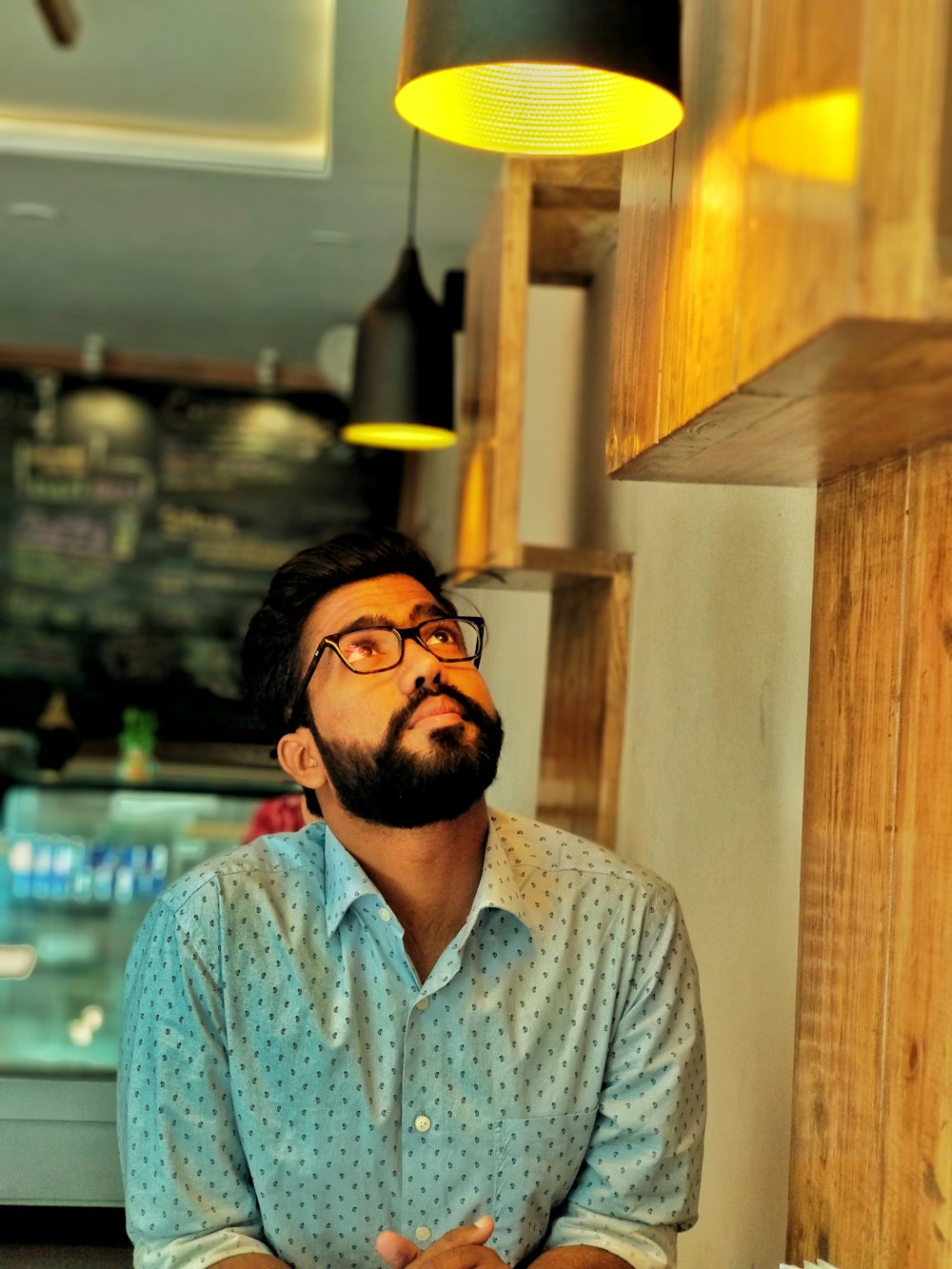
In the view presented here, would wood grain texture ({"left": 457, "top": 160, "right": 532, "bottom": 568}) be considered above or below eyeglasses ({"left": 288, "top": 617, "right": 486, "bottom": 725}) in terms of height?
above

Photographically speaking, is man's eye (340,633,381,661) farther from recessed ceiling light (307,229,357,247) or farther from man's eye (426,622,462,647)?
recessed ceiling light (307,229,357,247)

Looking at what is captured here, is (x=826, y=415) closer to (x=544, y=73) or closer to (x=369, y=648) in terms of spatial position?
(x=544, y=73)

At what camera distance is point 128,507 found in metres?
6.33

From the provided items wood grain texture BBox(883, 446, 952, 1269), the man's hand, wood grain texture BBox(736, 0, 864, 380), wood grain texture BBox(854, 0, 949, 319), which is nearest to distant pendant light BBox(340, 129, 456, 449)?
the man's hand

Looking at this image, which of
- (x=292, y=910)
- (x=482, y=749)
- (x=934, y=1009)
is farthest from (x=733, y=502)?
(x=934, y=1009)

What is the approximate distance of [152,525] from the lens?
250 inches

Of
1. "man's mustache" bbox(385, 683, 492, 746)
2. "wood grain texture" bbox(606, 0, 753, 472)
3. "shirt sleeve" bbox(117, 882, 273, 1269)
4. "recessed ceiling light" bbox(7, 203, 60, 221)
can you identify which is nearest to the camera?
"wood grain texture" bbox(606, 0, 753, 472)

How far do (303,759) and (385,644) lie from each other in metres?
0.17

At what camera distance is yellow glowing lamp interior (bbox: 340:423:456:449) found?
3262mm

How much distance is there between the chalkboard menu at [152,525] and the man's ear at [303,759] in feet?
15.1

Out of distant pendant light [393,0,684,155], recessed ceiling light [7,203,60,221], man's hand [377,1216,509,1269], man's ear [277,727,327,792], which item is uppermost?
recessed ceiling light [7,203,60,221]

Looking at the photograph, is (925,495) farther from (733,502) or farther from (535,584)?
(535,584)

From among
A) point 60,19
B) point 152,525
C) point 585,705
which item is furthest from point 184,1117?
point 152,525

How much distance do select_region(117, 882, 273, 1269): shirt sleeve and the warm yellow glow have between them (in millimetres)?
917
